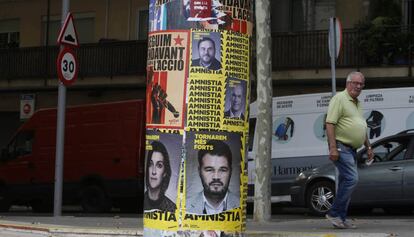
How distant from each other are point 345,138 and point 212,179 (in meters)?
2.55

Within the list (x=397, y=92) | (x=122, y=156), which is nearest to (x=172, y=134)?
(x=397, y=92)

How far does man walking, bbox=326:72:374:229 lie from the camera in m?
8.29

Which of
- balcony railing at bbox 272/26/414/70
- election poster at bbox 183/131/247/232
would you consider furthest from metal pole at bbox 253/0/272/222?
balcony railing at bbox 272/26/414/70

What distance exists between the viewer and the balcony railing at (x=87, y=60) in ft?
83.6

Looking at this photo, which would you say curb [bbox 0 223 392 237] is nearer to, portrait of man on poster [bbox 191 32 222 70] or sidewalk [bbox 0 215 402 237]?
sidewalk [bbox 0 215 402 237]

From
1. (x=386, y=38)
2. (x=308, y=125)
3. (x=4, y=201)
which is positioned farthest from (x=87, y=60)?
(x=308, y=125)

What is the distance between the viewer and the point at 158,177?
649 cm

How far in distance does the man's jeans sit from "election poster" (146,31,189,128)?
2.72 meters

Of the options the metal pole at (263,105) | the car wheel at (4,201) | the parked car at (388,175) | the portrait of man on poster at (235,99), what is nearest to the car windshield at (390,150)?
the parked car at (388,175)

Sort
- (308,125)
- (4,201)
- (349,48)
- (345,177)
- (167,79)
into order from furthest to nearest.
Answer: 1. (349,48)
2. (4,201)
3. (308,125)
4. (345,177)
5. (167,79)

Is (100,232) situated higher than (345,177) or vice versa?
(345,177)

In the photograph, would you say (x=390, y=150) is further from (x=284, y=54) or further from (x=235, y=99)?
(x=284, y=54)

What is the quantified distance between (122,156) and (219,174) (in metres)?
10.2

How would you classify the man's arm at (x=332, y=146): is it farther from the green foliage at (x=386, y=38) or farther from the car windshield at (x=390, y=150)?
the green foliage at (x=386, y=38)
